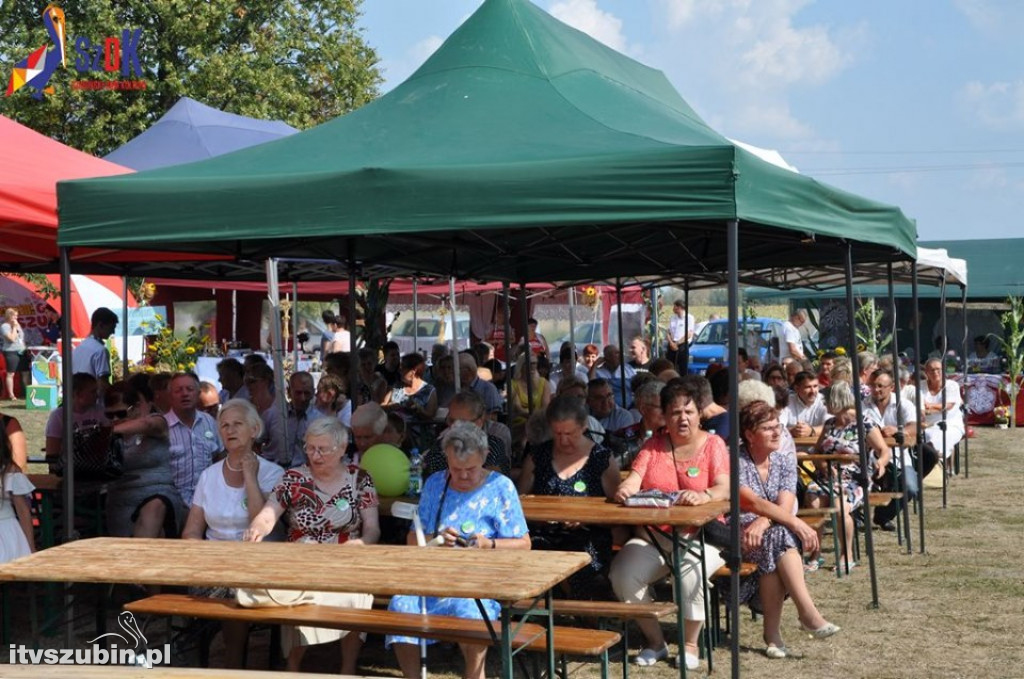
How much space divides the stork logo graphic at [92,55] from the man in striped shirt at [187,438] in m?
24.6

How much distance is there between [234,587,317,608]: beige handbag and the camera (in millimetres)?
5094

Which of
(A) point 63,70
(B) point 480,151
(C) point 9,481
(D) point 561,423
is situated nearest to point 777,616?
(D) point 561,423

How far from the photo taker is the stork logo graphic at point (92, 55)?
1183 inches

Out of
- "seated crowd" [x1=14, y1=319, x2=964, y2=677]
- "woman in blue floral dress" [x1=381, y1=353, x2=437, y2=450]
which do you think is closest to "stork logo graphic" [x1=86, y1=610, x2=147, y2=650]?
"seated crowd" [x1=14, y1=319, x2=964, y2=677]

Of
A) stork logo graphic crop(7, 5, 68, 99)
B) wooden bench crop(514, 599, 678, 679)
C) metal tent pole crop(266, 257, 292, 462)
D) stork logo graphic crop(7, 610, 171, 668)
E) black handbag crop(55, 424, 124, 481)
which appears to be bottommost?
stork logo graphic crop(7, 610, 171, 668)

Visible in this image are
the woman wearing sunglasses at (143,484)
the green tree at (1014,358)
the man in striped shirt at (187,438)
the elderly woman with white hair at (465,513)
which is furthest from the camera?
the green tree at (1014,358)

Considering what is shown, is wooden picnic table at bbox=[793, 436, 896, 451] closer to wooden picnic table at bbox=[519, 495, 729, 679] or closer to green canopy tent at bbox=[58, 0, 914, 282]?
green canopy tent at bbox=[58, 0, 914, 282]

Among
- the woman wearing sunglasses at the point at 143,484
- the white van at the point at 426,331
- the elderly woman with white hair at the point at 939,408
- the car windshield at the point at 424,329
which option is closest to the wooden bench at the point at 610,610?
the woman wearing sunglasses at the point at 143,484

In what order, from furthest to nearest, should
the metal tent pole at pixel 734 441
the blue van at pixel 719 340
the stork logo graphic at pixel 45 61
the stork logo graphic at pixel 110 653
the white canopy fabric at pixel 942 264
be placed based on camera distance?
the stork logo graphic at pixel 45 61 → the blue van at pixel 719 340 → the white canopy fabric at pixel 942 264 → the stork logo graphic at pixel 110 653 → the metal tent pole at pixel 734 441

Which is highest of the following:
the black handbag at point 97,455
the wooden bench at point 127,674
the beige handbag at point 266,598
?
the black handbag at point 97,455

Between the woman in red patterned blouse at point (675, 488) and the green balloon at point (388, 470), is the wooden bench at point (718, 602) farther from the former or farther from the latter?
the green balloon at point (388, 470)

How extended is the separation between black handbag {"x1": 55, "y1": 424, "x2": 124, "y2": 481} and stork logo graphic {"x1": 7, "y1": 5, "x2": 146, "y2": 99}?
24655 millimetres

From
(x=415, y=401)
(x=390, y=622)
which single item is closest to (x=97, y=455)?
(x=390, y=622)

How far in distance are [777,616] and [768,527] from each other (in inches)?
18.2
